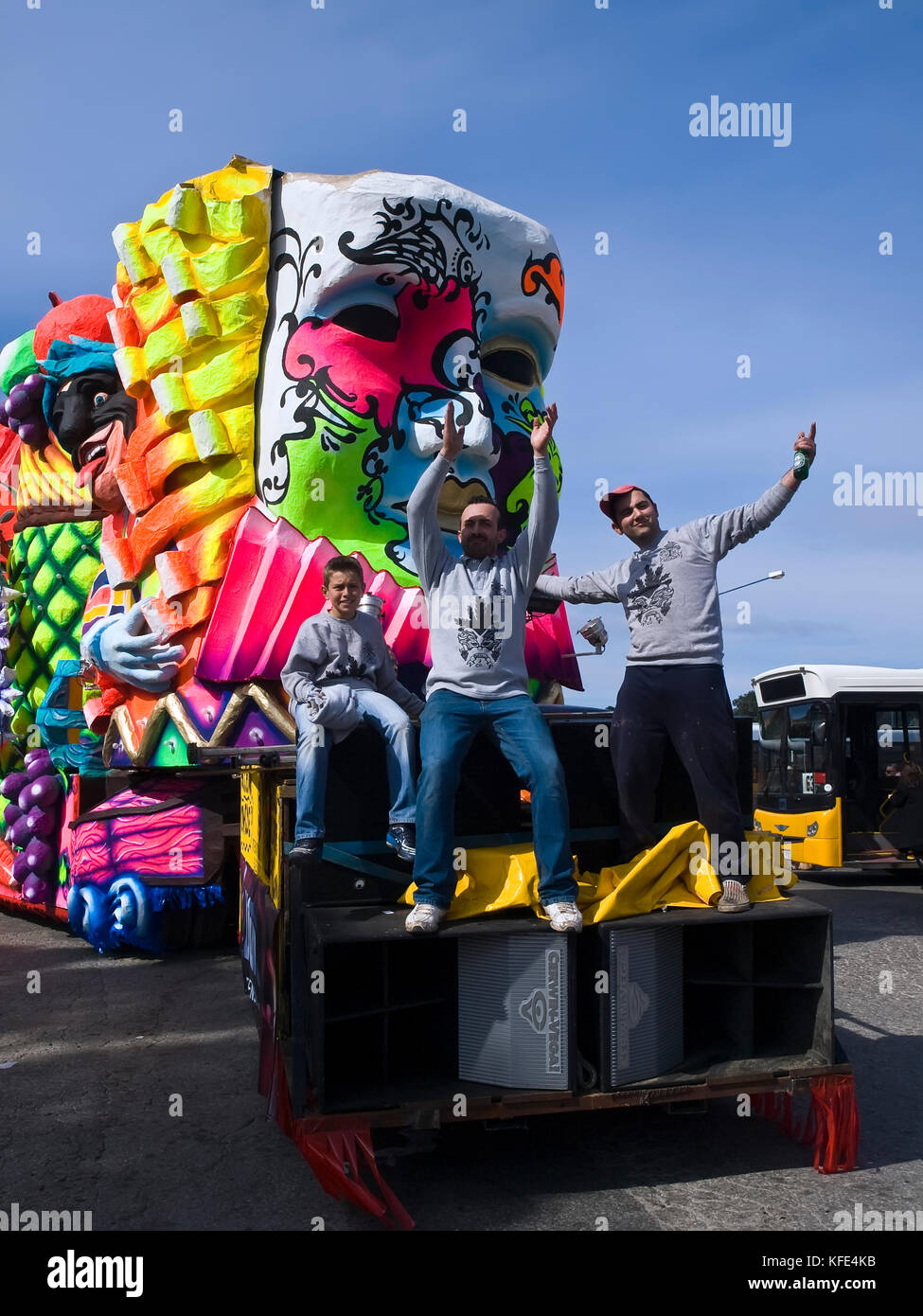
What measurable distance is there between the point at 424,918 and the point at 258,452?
229 inches

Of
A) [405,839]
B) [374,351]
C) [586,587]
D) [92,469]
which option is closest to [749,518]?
[586,587]

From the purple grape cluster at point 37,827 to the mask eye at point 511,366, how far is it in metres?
5.64

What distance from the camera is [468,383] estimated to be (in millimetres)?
8930

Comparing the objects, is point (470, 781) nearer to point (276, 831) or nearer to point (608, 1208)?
point (276, 831)

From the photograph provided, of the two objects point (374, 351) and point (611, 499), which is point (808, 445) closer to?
point (611, 499)

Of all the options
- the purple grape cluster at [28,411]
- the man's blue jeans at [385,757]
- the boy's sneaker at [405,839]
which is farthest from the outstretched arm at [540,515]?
the purple grape cluster at [28,411]

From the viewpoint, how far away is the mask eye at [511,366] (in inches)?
373

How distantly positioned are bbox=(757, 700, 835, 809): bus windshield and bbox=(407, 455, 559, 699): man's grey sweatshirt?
10.4 metres

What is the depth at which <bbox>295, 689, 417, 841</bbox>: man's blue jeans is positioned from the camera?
13.5 ft

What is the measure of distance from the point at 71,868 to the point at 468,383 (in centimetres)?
529

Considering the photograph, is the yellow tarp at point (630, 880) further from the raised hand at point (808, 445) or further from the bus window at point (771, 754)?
the bus window at point (771, 754)

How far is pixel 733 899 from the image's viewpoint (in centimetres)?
419

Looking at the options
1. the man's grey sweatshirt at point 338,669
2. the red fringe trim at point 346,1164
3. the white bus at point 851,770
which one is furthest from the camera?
the white bus at point 851,770
